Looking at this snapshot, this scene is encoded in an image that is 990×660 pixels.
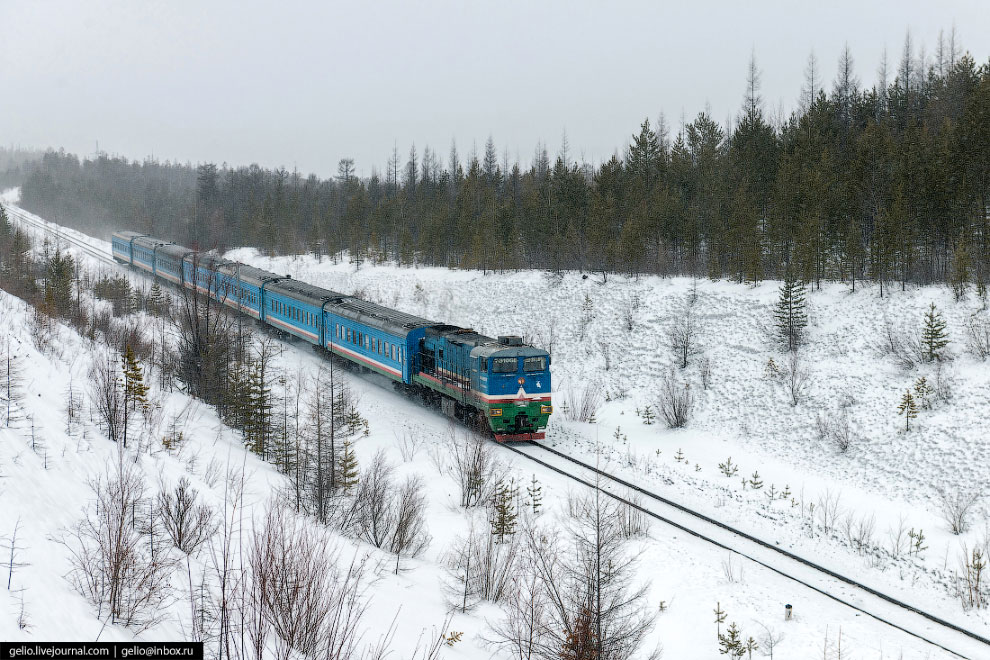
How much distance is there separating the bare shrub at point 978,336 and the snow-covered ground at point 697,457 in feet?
1.34

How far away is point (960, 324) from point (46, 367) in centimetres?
3064

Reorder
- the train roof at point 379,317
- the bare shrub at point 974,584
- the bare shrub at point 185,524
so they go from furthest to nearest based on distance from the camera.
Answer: the train roof at point 379,317
the bare shrub at point 974,584
the bare shrub at point 185,524

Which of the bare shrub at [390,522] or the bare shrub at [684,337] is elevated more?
the bare shrub at [684,337]

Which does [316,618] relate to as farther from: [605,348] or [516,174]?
[516,174]

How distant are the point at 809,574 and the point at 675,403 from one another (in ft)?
40.3

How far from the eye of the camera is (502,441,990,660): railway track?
1190 centimetres

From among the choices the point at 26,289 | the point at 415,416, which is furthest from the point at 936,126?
the point at 26,289

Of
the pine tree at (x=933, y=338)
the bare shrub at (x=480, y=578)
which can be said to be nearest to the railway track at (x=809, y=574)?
the bare shrub at (x=480, y=578)

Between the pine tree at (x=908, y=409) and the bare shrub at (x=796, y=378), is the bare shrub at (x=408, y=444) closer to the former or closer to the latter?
the bare shrub at (x=796, y=378)

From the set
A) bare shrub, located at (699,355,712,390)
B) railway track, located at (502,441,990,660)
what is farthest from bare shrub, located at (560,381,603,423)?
railway track, located at (502,441,990,660)

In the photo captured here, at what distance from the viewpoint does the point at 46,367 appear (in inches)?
703

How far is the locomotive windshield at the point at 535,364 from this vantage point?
23.9m

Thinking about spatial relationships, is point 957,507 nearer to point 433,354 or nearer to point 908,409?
point 908,409

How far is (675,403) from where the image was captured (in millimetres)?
26422
